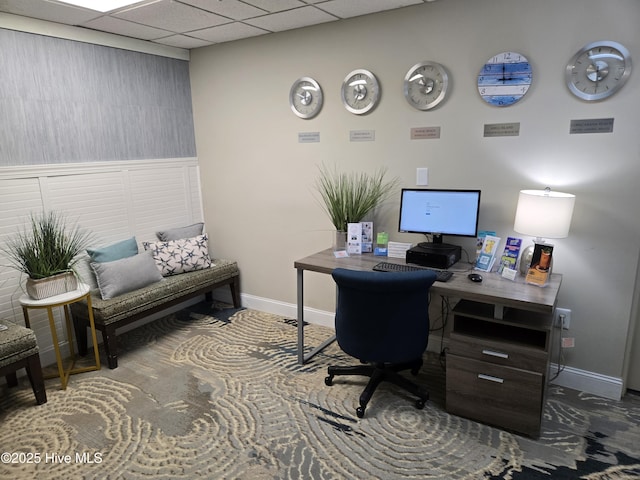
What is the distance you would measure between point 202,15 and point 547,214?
8.22ft

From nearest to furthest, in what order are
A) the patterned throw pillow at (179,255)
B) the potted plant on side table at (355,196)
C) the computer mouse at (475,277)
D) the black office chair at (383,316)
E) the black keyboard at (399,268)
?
the black office chair at (383,316) → the computer mouse at (475,277) → the black keyboard at (399,268) → the potted plant on side table at (355,196) → the patterned throw pillow at (179,255)

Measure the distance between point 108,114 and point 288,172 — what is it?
4.90 ft

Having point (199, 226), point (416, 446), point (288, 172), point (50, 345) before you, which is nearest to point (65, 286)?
point (50, 345)

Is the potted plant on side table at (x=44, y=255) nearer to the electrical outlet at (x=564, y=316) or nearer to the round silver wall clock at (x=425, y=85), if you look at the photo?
the round silver wall clock at (x=425, y=85)

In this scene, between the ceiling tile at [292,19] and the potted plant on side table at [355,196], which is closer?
the ceiling tile at [292,19]

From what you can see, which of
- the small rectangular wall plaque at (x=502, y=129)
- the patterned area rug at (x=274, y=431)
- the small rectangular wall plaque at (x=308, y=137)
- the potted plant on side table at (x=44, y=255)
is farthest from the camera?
the small rectangular wall plaque at (x=308, y=137)

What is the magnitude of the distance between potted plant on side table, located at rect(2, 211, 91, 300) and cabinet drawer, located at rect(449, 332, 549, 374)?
250cm

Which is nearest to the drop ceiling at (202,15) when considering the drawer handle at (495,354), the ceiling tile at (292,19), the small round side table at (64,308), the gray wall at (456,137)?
the ceiling tile at (292,19)

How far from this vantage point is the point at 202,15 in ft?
9.36

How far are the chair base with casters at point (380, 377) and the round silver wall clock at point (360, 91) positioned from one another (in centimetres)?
180

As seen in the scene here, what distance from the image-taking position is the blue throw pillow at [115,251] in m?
3.23

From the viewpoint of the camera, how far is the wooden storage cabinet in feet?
7.01

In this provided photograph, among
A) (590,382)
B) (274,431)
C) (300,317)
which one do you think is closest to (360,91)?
(300,317)

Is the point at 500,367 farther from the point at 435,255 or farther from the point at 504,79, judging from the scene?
the point at 504,79
